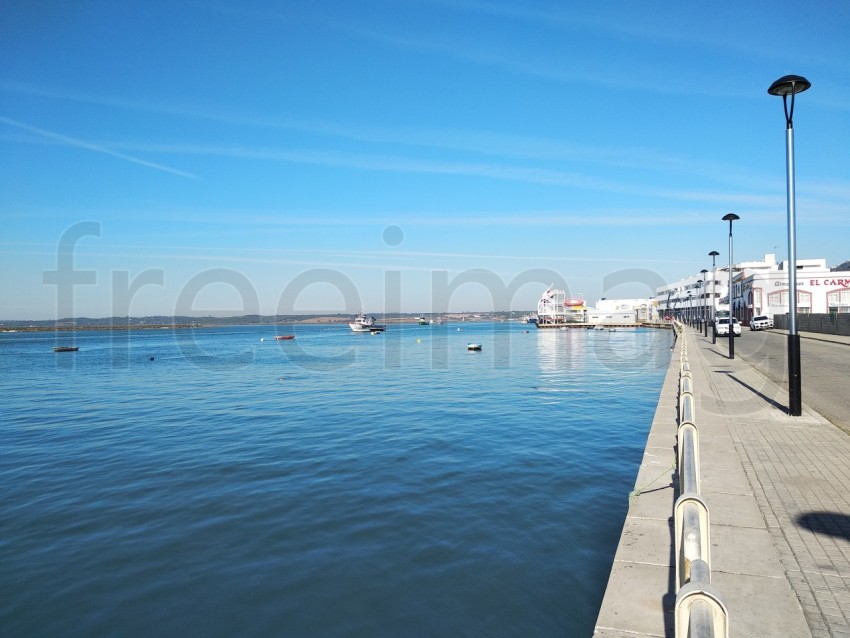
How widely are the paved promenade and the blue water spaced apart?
126cm

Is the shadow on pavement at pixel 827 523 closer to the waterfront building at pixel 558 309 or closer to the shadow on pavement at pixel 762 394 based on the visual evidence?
the shadow on pavement at pixel 762 394

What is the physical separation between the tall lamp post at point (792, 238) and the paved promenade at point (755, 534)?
50.1 inches

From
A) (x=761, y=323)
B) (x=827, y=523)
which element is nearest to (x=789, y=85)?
(x=827, y=523)

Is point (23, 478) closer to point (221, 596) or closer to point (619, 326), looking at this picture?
point (221, 596)

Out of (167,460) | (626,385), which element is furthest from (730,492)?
(626,385)

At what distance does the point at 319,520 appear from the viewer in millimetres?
9883

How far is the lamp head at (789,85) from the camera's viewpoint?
1256 cm

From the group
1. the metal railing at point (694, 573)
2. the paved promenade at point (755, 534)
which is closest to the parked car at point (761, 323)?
the paved promenade at point (755, 534)

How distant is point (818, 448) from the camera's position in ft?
32.8

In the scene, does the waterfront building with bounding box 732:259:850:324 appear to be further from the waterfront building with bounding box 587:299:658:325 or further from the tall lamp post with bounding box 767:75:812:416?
the waterfront building with bounding box 587:299:658:325

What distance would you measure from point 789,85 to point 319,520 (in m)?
14.1

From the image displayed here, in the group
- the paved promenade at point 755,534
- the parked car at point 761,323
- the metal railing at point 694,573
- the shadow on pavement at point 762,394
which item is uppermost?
the parked car at point 761,323

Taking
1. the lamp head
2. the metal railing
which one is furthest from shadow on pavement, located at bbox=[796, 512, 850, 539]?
the lamp head

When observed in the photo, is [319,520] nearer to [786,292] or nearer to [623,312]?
[786,292]
